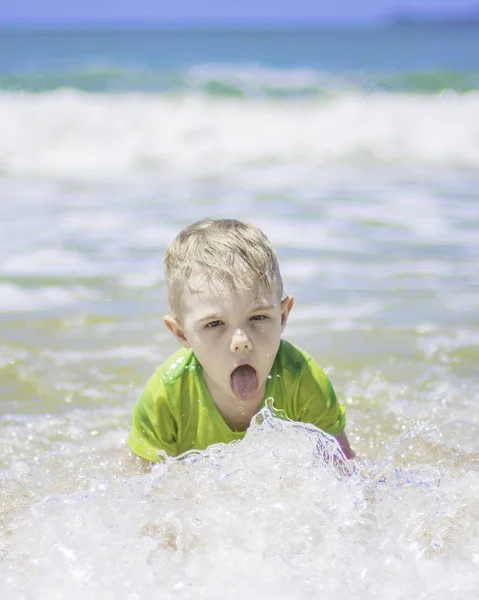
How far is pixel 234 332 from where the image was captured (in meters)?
2.65

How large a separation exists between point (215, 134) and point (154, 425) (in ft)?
29.3

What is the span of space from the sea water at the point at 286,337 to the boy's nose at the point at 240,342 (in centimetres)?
27

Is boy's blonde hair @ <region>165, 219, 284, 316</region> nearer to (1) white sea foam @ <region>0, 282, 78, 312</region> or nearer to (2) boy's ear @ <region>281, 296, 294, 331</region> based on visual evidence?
(2) boy's ear @ <region>281, 296, 294, 331</region>

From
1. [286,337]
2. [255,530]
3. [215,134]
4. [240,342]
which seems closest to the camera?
[255,530]

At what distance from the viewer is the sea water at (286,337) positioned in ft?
7.61

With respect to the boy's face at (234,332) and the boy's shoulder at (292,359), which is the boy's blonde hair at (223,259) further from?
the boy's shoulder at (292,359)

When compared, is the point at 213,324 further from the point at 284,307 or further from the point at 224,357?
the point at 284,307

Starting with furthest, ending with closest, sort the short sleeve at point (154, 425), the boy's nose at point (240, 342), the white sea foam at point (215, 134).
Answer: the white sea foam at point (215, 134), the short sleeve at point (154, 425), the boy's nose at point (240, 342)

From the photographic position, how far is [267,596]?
2186 millimetres

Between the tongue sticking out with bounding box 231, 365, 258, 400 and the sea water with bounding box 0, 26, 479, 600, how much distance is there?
0.39ft

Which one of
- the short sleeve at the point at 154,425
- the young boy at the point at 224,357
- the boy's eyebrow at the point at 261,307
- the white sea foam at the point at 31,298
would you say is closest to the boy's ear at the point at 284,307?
the young boy at the point at 224,357

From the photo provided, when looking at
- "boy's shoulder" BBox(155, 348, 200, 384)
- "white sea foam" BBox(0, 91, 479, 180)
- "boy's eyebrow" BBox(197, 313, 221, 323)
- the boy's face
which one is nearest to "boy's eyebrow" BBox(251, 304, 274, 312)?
the boy's face

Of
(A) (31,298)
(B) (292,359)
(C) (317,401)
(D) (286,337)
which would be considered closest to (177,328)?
(B) (292,359)

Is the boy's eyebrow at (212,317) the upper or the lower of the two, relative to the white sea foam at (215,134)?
lower
